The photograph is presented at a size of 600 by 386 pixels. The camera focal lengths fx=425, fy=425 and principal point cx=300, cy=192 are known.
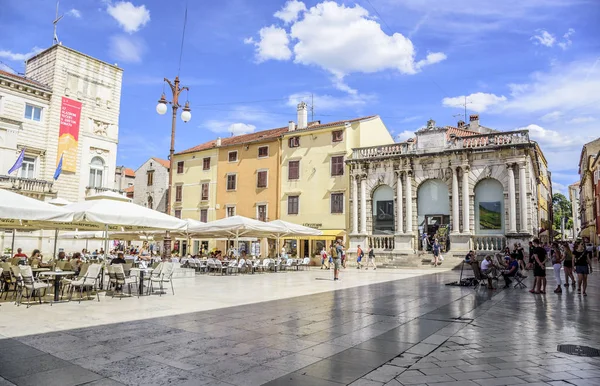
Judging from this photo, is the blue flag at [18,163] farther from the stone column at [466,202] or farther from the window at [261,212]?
the stone column at [466,202]

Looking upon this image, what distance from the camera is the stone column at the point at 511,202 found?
83.3 ft

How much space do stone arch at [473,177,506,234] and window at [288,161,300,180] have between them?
1335cm

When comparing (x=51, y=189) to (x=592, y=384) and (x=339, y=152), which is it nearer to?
(x=339, y=152)

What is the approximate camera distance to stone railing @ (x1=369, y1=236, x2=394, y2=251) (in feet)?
95.7

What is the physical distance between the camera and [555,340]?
245 inches

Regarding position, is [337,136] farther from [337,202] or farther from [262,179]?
[262,179]


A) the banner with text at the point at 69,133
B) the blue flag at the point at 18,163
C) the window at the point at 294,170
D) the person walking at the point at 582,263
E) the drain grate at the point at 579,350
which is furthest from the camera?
the window at the point at 294,170

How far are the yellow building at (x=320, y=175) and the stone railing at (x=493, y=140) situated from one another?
757 cm

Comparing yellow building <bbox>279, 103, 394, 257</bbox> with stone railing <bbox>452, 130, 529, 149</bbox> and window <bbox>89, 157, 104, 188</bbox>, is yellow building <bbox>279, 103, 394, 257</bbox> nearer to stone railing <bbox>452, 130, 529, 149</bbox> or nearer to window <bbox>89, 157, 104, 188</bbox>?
stone railing <bbox>452, 130, 529, 149</bbox>

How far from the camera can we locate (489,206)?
2667 centimetres

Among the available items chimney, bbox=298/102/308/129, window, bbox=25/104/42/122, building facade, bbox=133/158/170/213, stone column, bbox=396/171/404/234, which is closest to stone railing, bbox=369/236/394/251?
stone column, bbox=396/171/404/234

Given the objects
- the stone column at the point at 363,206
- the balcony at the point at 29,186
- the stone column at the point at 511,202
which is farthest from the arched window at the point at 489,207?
the balcony at the point at 29,186

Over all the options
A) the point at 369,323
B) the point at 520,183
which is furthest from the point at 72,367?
the point at 520,183

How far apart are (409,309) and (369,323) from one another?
1988 millimetres
